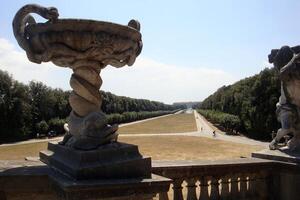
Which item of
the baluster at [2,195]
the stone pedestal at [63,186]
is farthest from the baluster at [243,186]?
→ the baluster at [2,195]

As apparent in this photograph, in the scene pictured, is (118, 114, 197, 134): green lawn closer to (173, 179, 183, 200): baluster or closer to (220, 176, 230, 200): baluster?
(220, 176, 230, 200): baluster

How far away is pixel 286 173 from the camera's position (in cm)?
558

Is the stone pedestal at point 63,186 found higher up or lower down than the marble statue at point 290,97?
lower down

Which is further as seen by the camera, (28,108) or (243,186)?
(28,108)

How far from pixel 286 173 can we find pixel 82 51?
3.50 metres

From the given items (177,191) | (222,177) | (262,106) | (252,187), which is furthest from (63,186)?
(262,106)

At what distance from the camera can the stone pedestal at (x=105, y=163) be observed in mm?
3539

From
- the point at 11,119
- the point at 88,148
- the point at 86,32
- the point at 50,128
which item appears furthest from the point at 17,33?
the point at 50,128

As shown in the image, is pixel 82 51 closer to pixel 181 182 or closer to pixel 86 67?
pixel 86 67

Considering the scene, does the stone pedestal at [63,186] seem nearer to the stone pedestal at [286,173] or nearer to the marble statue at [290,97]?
the stone pedestal at [286,173]

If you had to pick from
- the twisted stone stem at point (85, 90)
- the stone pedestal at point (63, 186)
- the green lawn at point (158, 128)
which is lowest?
the green lawn at point (158, 128)

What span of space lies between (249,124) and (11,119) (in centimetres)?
2800

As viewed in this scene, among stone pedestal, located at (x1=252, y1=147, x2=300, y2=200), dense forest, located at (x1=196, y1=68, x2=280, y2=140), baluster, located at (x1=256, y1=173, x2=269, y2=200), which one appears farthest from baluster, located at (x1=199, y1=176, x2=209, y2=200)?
dense forest, located at (x1=196, y1=68, x2=280, y2=140)

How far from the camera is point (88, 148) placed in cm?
377
